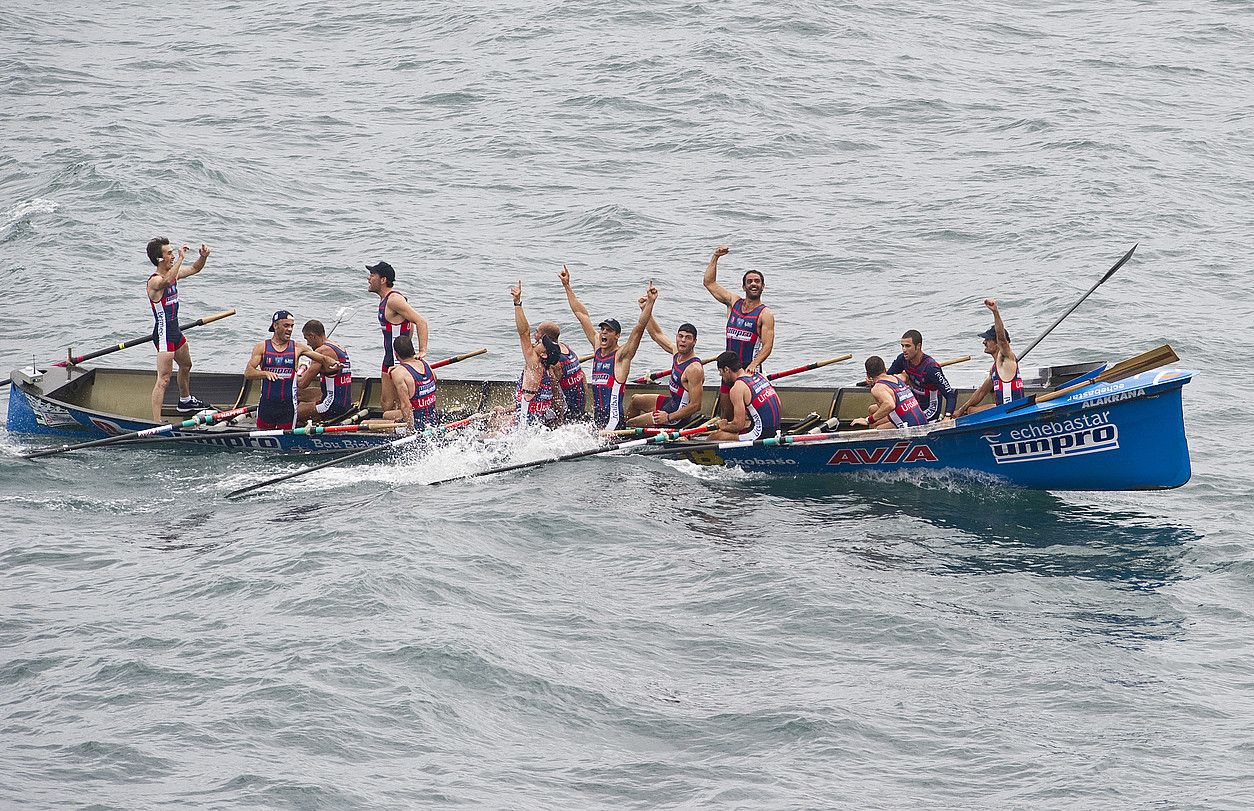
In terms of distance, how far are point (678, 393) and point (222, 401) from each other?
24.2 feet

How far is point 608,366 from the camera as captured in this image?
1897 centimetres

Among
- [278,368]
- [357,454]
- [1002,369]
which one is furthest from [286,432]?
[1002,369]

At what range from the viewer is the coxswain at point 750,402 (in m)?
17.6

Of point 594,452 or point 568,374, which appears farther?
point 568,374

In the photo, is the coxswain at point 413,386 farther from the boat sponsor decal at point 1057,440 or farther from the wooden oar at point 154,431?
the boat sponsor decal at point 1057,440

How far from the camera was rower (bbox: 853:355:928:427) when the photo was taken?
17.2m

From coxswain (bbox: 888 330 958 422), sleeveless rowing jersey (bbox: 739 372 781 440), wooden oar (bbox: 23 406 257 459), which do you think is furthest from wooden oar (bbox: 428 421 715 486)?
wooden oar (bbox: 23 406 257 459)

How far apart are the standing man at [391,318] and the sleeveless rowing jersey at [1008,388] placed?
7470mm

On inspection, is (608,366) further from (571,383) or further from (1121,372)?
(1121,372)

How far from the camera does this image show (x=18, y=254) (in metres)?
29.5

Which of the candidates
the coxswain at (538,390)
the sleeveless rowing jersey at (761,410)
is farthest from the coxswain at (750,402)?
the coxswain at (538,390)

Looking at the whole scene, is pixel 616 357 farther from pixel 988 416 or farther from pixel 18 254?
pixel 18 254

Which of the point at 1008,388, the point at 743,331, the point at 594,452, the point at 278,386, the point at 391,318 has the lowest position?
the point at 594,452

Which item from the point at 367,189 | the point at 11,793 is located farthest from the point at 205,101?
the point at 11,793
